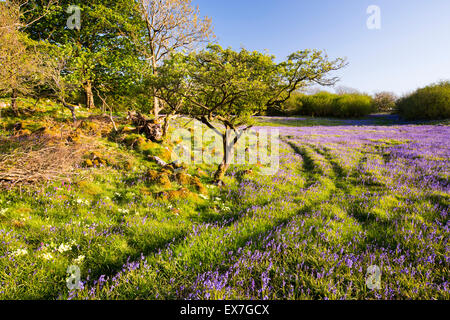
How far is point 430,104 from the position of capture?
41.3 m

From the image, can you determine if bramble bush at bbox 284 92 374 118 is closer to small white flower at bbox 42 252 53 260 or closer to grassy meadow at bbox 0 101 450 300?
grassy meadow at bbox 0 101 450 300

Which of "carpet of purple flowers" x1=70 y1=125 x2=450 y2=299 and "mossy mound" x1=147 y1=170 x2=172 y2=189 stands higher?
"mossy mound" x1=147 y1=170 x2=172 y2=189

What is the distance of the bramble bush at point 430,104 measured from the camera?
39.7 m

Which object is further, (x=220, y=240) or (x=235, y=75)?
(x=235, y=75)

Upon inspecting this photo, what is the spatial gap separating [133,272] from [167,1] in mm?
16348

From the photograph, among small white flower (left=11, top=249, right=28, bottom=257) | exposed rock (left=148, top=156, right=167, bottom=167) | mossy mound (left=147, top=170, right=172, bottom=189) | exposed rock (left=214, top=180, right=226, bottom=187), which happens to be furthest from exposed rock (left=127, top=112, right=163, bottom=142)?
small white flower (left=11, top=249, right=28, bottom=257)

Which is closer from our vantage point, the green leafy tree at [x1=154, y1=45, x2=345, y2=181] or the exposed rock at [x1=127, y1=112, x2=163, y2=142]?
the green leafy tree at [x1=154, y1=45, x2=345, y2=181]

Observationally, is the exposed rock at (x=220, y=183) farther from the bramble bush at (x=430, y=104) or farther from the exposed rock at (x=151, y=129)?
the bramble bush at (x=430, y=104)

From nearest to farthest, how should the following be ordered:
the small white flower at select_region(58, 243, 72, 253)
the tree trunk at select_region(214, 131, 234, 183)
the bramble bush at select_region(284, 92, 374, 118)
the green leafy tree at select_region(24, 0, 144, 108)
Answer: the small white flower at select_region(58, 243, 72, 253)
the tree trunk at select_region(214, 131, 234, 183)
the green leafy tree at select_region(24, 0, 144, 108)
the bramble bush at select_region(284, 92, 374, 118)

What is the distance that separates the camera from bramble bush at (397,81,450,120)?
39.7 metres

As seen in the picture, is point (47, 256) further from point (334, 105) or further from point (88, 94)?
point (334, 105)

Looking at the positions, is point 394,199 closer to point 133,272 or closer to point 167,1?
point 133,272

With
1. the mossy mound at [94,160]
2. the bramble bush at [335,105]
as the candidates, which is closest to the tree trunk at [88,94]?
the mossy mound at [94,160]

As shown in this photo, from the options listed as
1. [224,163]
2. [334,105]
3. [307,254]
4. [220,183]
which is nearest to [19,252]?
[307,254]
